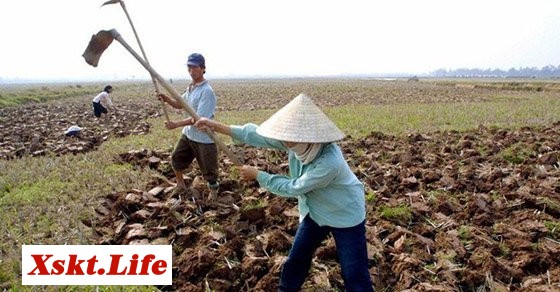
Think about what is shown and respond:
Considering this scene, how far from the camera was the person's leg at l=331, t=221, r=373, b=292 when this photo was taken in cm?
277

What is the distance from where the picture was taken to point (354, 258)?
2768 millimetres

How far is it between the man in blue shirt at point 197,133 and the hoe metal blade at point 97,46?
0.75 m

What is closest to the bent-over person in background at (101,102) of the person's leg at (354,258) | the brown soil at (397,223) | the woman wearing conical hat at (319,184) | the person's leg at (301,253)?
the brown soil at (397,223)

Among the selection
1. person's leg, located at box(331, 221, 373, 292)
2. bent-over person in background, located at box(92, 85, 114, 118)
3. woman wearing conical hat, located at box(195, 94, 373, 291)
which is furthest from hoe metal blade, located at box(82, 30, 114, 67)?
bent-over person in background, located at box(92, 85, 114, 118)

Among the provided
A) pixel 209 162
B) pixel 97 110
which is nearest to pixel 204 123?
pixel 209 162

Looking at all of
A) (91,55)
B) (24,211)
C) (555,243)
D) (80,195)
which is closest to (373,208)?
(555,243)

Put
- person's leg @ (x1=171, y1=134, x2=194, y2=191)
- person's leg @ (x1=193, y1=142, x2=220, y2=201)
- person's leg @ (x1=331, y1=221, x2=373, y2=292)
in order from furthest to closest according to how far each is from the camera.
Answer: person's leg @ (x1=171, y1=134, x2=194, y2=191) → person's leg @ (x1=193, y1=142, x2=220, y2=201) → person's leg @ (x1=331, y1=221, x2=373, y2=292)

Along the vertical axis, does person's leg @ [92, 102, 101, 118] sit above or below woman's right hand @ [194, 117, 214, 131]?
below

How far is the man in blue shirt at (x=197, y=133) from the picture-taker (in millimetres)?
4473

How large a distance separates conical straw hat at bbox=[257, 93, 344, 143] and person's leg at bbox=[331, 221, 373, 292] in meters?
0.66

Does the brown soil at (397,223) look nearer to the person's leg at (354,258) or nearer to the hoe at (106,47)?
the person's leg at (354,258)

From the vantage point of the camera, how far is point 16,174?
645 cm

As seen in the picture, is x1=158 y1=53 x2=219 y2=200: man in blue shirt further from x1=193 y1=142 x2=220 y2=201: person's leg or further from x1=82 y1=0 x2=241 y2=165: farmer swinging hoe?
x1=82 y1=0 x2=241 y2=165: farmer swinging hoe

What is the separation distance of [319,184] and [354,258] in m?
0.57
